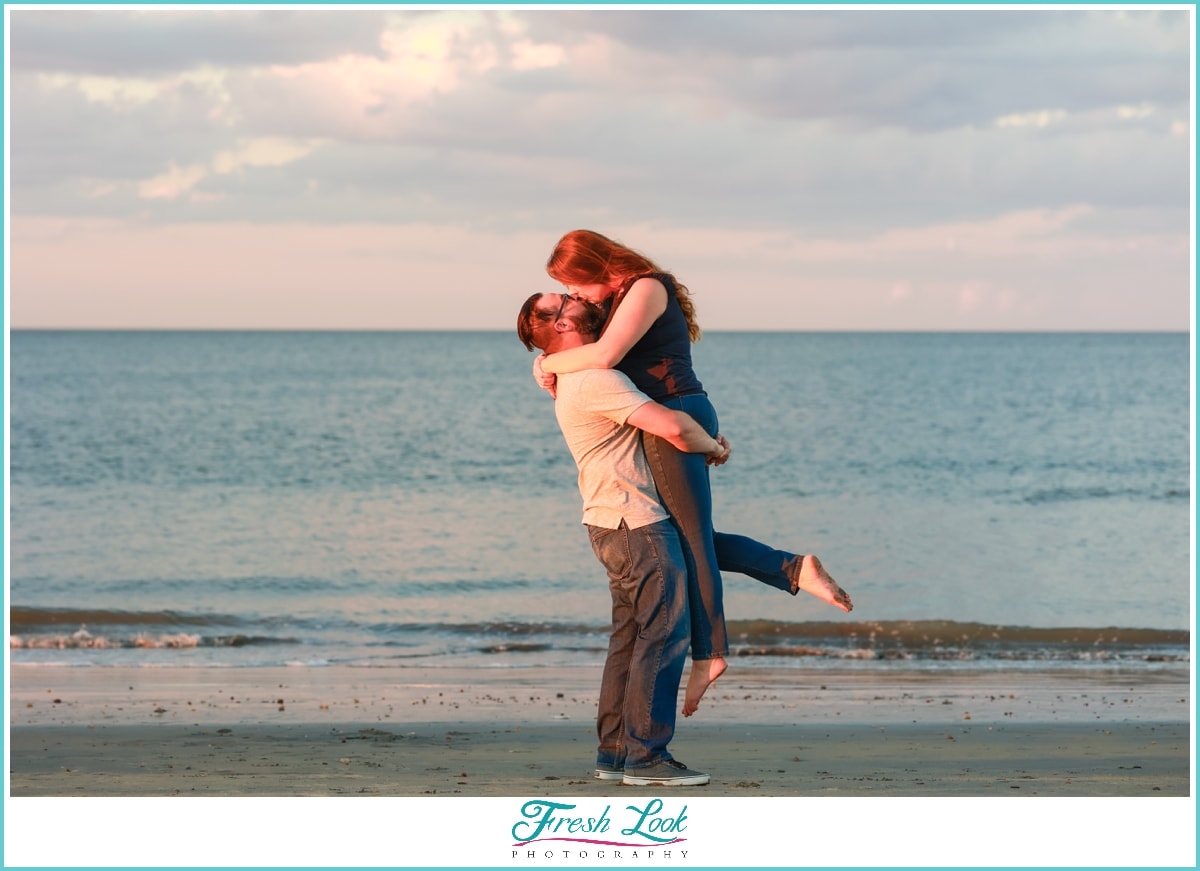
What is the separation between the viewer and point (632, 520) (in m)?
4.11

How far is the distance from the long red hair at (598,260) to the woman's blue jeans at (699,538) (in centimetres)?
45

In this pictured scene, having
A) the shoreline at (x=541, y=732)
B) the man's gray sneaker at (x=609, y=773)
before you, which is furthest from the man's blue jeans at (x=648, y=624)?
the shoreline at (x=541, y=732)

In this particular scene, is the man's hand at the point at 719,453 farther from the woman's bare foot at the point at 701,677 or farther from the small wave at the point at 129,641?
the small wave at the point at 129,641

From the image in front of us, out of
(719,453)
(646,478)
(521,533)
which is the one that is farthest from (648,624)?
(521,533)

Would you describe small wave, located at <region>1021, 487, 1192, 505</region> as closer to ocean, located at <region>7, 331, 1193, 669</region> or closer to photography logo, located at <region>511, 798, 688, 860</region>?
ocean, located at <region>7, 331, 1193, 669</region>

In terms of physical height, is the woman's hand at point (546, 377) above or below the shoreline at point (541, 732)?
above

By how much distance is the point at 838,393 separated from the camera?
152 feet

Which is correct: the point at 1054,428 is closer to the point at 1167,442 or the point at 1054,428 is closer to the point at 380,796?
the point at 1167,442

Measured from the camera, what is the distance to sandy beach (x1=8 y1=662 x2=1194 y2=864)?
16.1ft

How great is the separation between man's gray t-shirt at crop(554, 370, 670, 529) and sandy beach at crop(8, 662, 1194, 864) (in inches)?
37.7

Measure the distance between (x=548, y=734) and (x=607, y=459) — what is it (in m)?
2.51

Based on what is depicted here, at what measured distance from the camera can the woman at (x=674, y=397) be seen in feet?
13.5

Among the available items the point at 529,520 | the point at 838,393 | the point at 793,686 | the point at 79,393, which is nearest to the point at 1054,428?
the point at 838,393

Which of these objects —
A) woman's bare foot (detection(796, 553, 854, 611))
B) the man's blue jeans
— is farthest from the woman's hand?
woman's bare foot (detection(796, 553, 854, 611))
